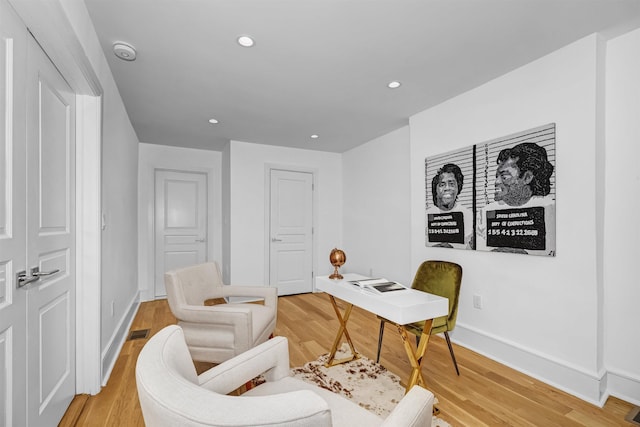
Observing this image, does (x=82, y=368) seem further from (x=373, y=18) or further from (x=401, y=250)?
(x=401, y=250)

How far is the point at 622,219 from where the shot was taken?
204cm

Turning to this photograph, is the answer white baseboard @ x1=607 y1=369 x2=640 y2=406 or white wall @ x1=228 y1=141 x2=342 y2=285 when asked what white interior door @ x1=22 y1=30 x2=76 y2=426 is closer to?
white wall @ x1=228 y1=141 x2=342 y2=285

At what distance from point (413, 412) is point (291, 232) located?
4.18 metres

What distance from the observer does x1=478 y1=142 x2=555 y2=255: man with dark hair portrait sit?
7.39ft

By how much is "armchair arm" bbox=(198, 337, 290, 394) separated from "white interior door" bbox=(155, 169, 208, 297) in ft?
13.2

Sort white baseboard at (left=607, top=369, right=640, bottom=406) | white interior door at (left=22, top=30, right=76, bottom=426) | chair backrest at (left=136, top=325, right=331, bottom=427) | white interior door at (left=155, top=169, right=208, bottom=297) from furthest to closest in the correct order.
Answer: white interior door at (left=155, top=169, right=208, bottom=297) → white baseboard at (left=607, top=369, right=640, bottom=406) → white interior door at (left=22, top=30, right=76, bottom=426) → chair backrest at (left=136, top=325, right=331, bottom=427)

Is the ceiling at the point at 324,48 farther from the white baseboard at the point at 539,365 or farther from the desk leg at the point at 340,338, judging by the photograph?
the white baseboard at the point at 539,365

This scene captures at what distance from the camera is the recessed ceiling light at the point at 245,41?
2055mm

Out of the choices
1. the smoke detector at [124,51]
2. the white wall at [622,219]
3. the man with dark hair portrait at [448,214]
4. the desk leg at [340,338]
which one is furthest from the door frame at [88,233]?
the white wall at [622,219]

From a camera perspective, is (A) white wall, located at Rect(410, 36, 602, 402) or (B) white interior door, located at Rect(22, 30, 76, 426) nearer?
(B) white interior door, located at Rect(22, 30, 76, 426)

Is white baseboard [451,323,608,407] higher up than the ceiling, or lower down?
lower down

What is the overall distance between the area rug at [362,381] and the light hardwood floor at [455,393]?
0.12 m

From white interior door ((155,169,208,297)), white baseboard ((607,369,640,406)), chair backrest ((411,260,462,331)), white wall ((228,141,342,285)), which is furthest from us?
white interior door ((155,169,208,297))

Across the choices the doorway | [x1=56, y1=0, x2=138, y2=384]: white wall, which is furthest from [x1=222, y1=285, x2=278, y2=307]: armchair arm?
the doorway
